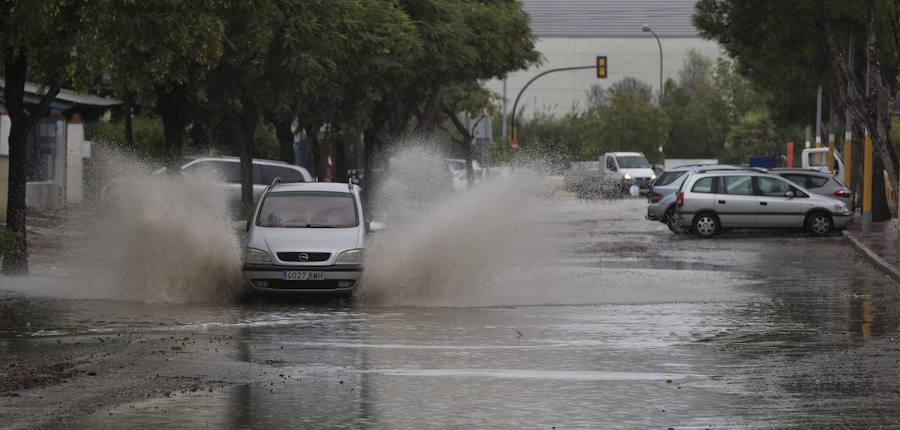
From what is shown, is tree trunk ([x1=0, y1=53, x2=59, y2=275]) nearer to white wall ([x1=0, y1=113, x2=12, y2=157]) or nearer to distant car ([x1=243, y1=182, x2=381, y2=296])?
distant car ([x1=243, y1=182, x2=381, y2=296])

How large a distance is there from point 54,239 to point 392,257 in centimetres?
1361

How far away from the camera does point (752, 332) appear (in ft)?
48.1

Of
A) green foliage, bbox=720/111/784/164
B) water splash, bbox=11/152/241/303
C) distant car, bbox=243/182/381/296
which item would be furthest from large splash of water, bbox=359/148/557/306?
green foliage, bbox=720/111/784/164

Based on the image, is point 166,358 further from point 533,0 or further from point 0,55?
point 533,0

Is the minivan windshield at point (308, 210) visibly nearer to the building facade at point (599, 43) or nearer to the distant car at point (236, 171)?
the distant car at point (236, 171)

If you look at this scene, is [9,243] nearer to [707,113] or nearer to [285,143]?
[285,143]

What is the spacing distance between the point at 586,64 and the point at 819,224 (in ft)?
284

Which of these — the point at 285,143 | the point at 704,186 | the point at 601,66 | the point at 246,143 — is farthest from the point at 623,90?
the point at 704,186

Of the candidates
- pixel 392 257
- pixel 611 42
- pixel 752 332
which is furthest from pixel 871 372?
pixel 611 42

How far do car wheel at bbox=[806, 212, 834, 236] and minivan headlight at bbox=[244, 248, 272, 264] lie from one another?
1919 centimetres

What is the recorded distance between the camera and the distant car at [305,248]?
1770 cm

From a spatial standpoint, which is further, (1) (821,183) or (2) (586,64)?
(2) (586,64)

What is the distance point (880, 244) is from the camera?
29125 millimetres

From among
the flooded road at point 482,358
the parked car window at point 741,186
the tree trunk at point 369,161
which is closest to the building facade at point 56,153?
the tree trunk at point 369,161
